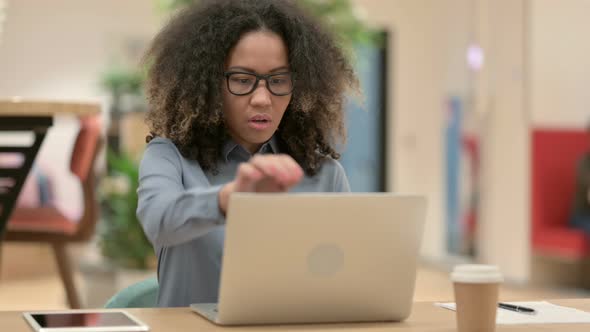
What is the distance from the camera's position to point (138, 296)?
1.54 metres

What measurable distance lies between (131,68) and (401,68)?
7.25 ft

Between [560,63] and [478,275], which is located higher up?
[560,63]

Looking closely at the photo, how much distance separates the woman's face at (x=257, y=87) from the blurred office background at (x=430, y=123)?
2.89 m

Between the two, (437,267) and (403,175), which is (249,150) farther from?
(403,175)

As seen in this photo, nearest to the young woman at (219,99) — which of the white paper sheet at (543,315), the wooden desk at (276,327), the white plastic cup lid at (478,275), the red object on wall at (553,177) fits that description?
the wooden desk at (276,327)

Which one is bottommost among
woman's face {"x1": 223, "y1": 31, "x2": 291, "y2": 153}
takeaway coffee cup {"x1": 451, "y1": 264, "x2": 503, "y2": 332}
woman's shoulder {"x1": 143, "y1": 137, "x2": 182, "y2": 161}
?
takeaway coffee cup {"x1": 451, "y1": 264, "x2": 503, "y2": 332}

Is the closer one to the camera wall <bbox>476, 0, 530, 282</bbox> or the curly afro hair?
the curly afro hair

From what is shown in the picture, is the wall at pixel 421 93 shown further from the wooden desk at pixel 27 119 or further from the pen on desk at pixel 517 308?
the pen on desk at pixel 517 308

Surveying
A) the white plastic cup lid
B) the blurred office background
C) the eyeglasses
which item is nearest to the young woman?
the eyeglasses

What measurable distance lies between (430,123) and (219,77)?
6.15m

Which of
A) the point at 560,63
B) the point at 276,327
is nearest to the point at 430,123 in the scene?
the point at 560,63

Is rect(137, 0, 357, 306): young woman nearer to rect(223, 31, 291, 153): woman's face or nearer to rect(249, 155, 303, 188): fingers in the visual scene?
rect(223, 31, 291, 153): woman's face

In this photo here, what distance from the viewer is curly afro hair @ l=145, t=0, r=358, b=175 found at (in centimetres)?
154

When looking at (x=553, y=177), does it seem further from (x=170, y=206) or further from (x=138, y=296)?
(x=170, y=206)
